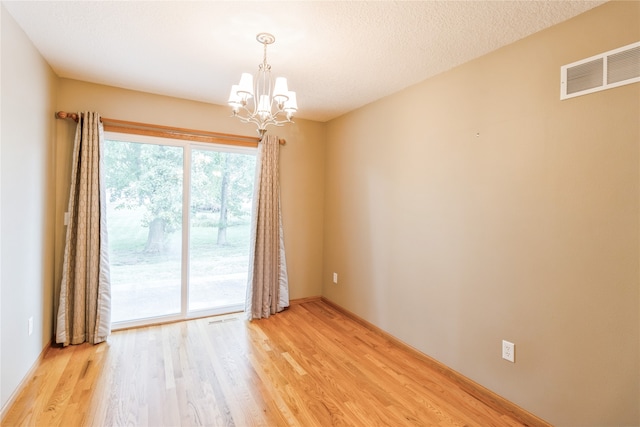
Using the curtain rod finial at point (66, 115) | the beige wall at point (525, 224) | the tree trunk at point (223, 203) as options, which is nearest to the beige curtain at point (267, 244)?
the tree trunk at point (223, 203)

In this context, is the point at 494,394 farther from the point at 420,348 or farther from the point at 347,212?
the point at 347,212

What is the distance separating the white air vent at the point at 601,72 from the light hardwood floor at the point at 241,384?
2.04 m

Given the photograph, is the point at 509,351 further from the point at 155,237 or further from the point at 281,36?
the point at 155,237

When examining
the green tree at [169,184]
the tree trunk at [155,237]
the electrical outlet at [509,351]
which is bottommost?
the electrical outlet at [509,351]

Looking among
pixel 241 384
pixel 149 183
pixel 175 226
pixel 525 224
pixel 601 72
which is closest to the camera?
pixel 601 72

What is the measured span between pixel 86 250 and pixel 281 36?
255 centimetres

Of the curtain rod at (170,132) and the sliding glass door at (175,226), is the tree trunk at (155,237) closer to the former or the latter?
the sliding glass door at (175,226)

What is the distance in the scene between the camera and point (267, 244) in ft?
12.0

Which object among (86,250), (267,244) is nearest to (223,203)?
(267,244)

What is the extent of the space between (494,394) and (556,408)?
0.39 meters

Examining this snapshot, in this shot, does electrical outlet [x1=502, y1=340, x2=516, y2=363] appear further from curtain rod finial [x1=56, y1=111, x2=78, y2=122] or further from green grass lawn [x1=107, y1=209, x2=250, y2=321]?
curtain rod finial [x1=56, y1=111, x2=78, y2=122]

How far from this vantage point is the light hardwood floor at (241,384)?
191 cm

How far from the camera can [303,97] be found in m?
3.21

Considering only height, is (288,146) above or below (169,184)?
above
